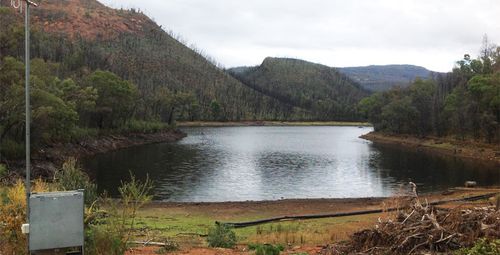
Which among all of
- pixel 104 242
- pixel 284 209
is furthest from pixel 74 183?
pixel 284 209

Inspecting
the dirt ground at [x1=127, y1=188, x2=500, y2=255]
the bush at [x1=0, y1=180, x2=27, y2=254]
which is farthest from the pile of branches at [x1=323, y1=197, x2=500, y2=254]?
the dirt ground at [x1=127, y1=188, x2=500, y2=255]

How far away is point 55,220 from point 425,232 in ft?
23.6

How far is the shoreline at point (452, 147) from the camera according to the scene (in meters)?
63.1

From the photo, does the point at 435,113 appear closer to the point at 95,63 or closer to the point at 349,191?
the point at 349,191

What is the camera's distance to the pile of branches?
9633mm

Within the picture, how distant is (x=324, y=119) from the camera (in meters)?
200

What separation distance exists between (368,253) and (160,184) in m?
31.1

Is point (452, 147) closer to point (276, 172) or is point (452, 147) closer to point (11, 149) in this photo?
point (276, 172)

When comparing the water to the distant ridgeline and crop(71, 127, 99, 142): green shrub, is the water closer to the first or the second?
crop(71, 127, 99, 142): green shrub

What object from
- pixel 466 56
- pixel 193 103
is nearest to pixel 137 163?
pixel 466 56

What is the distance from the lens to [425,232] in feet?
32.5

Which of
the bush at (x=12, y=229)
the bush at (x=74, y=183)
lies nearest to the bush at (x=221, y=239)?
the bush at (x=74, y=183)

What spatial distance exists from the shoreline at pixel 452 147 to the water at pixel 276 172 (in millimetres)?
4053

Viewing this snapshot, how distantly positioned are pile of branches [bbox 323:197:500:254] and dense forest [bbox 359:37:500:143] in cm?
6372
